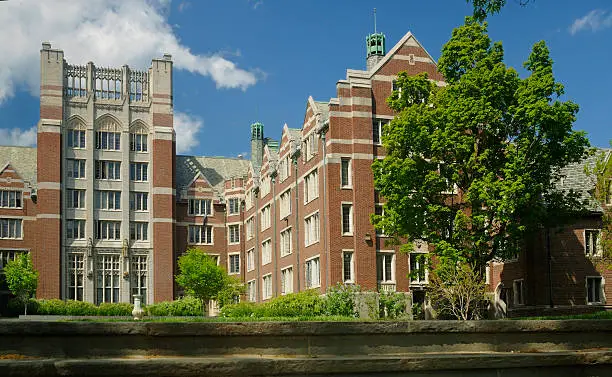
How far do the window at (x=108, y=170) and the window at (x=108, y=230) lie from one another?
423 cm

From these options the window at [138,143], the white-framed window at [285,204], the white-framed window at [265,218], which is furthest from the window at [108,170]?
the white-framed window at [285,204]

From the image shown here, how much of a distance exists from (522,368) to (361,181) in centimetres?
3490

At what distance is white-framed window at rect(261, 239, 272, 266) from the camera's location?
66250 millimetres

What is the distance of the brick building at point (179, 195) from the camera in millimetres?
48781

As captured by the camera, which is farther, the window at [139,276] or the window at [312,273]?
the window at [139,276]

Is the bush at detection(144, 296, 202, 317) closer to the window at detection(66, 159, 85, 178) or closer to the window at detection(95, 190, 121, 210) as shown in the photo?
the window at detection(95, 190, 121, 210)

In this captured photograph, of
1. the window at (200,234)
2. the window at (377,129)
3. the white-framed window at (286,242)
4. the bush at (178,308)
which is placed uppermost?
the window at (377,129)

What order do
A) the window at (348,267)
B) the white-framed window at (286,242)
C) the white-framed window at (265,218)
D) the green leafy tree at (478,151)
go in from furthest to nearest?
the white-framed window at (265,218), the white-framed window at (286,242), the window at (348,267), the green leafy tree at (478,151)

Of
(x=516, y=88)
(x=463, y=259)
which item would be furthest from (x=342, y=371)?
(x=516, y=88)

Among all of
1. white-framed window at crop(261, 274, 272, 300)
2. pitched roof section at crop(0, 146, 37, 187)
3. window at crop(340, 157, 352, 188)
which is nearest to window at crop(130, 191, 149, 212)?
pitched roof section at crop(0, 146, 37, 187)

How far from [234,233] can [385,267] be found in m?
33.0

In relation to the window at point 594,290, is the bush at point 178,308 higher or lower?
lower

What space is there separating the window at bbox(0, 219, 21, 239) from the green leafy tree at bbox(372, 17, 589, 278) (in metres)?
45.2

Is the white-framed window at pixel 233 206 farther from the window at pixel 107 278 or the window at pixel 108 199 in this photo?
the window at pixel 107 278
